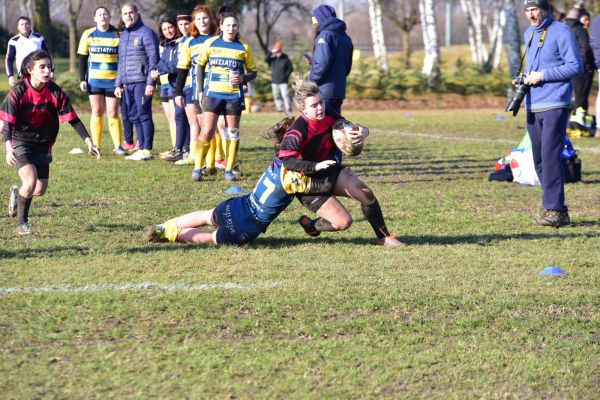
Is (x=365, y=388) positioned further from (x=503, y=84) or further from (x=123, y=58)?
(x=503, y=84)

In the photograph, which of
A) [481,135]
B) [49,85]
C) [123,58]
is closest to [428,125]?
[481,135]

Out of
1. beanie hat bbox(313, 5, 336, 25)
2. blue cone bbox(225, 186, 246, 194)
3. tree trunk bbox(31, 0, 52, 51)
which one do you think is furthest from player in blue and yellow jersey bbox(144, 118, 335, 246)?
tree trunk bbox(31, 0, 52, 51)

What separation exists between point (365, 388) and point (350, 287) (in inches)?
74.0

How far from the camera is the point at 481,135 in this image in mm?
19562

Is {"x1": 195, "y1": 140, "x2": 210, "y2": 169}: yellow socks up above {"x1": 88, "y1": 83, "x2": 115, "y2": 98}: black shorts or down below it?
below

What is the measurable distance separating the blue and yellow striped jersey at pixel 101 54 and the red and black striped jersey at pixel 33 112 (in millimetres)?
6124

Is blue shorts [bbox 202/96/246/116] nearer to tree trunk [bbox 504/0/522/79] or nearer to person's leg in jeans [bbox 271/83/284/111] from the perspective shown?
person's leg in jeans [bbox 271/83/284/111]

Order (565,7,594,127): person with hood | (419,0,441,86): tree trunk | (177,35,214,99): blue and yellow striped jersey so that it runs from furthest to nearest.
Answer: (419,0,441,86): tree trunk → (565,7,594,127): person with hood → (177,35,214,99): blue and yellow striped jersey

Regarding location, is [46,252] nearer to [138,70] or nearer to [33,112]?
[33,112]

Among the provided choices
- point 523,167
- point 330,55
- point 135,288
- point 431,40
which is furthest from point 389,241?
point 431,40

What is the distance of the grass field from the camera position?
4.72 metres

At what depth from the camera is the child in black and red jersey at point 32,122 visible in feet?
26.1

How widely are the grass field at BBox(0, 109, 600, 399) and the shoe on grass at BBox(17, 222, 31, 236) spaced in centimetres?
20

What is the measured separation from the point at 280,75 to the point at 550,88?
61.8ft
